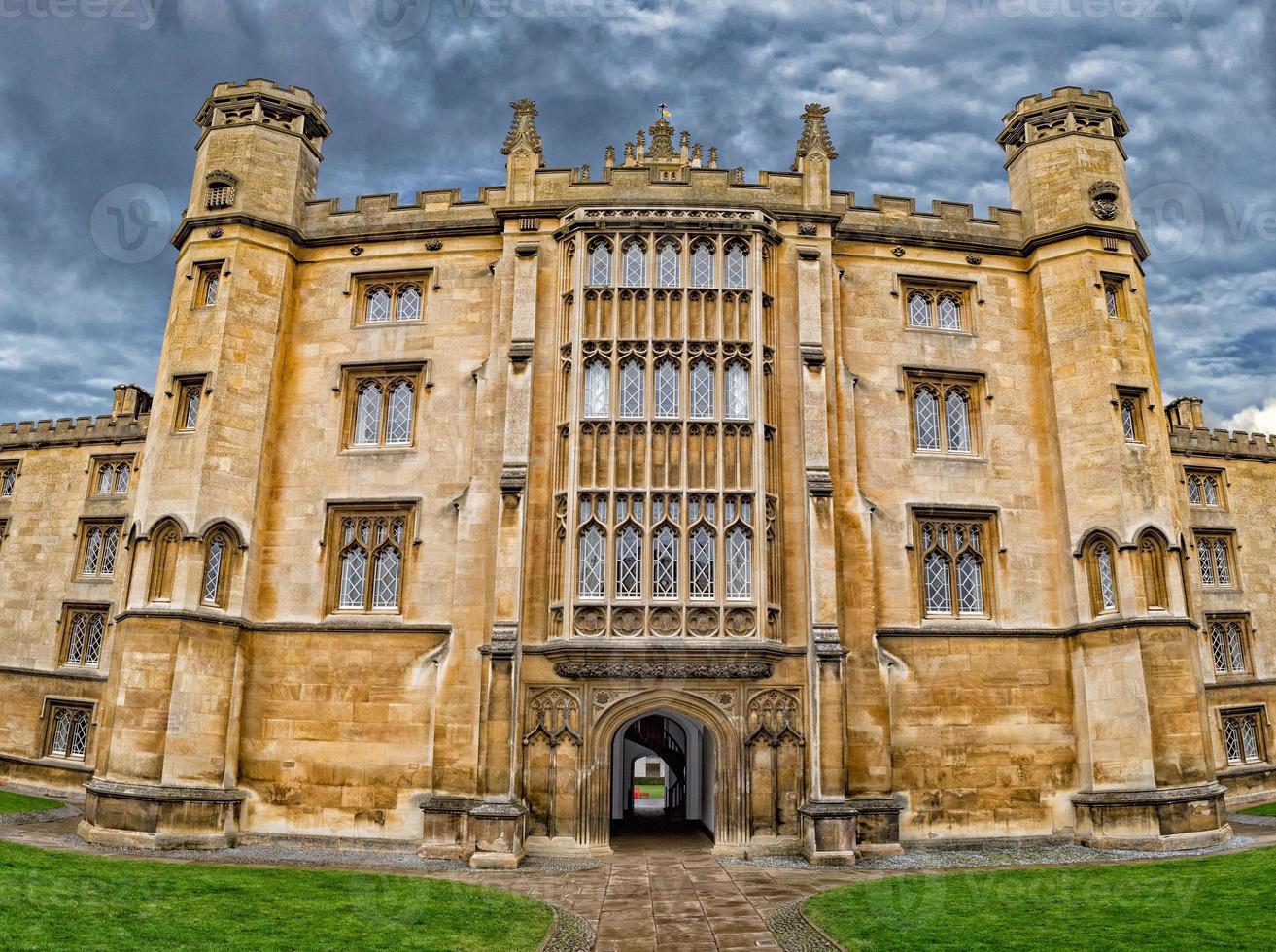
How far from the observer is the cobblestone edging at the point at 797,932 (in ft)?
33.9

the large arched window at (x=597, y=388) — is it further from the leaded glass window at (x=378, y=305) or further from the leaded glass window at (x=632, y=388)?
the leaded glass window at (x=378, y=305)

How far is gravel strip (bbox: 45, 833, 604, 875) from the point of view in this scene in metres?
15.3

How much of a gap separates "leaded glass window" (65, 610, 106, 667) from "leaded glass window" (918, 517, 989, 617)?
2407cm

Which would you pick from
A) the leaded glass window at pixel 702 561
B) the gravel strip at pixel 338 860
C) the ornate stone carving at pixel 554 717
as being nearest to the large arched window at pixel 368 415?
the ornate stone carving at pixel 554 717

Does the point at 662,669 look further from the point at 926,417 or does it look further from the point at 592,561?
the point at 926,417

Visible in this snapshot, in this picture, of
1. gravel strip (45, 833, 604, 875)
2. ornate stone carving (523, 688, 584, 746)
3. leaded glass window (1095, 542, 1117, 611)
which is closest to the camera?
gravel strip (45, 833, 604, 875)

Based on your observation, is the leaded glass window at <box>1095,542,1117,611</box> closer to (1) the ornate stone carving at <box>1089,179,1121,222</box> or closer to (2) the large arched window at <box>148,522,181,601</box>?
(1) the ornate stone carving at <box>1089,179,1121,222</box>

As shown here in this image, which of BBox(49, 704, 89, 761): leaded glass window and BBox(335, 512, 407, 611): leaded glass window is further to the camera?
BBox(49, 704, 89, 761): leaded glass window

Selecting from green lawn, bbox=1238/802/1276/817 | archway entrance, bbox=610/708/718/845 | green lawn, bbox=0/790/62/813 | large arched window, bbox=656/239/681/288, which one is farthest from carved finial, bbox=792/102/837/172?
green lawn, bbox=0/790/62/813

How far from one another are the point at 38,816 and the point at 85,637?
8.19 m

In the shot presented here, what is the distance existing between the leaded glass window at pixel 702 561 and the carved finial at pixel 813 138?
9.19 m

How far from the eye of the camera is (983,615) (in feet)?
62.0

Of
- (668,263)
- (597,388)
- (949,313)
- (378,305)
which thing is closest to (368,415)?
(378,305)

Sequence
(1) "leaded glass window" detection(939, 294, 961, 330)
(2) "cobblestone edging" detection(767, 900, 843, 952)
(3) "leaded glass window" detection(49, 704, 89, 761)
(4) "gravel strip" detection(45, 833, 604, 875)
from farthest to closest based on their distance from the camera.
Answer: (3) "leaded glass window" detection(49, 704, 89, 761) < (1) "leaded glass window" detection(939, 294, 961, 330) < (4) "gravel strip" detection(45, 833, 604, 875) < (2) "cobblestone edging" detection(767, 900, 843, 952)
